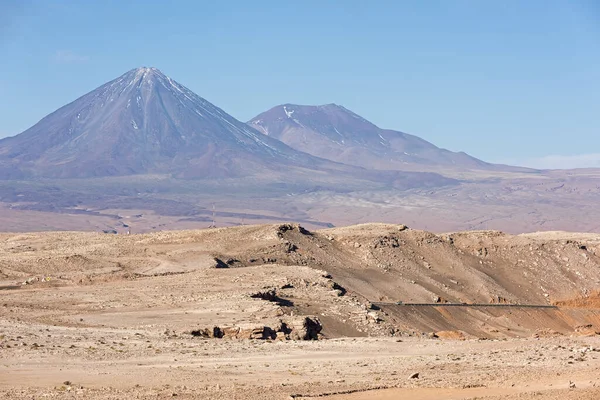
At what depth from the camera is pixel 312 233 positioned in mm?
52750

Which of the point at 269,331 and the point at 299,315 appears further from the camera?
the point at 299,315

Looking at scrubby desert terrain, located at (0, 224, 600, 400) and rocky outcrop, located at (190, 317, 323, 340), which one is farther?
rocky outcrop, located at (190, 317, 323, 340)

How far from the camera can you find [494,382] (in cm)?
1948

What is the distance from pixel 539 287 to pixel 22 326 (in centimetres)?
3247

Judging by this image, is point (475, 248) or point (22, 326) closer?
point (22, 326)

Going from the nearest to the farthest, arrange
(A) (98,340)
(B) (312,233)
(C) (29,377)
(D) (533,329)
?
(C) (29,377) → (A) (98,340) → (D) (533,329) → (B) (312,233)

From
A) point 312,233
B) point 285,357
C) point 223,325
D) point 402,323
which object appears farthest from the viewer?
point 312,233

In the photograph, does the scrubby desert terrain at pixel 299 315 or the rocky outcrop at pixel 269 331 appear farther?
the rocky outcrop at pixel 269 331

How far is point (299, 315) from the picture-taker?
32.4 metres

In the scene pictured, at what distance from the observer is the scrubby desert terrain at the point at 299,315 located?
19500 mm

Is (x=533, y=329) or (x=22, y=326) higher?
(x=22, y=326)

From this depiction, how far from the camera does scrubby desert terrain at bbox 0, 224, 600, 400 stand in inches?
768

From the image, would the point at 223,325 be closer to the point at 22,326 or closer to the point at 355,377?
the point at 22,326

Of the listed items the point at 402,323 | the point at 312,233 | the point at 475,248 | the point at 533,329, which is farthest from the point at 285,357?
the point at 475,248
